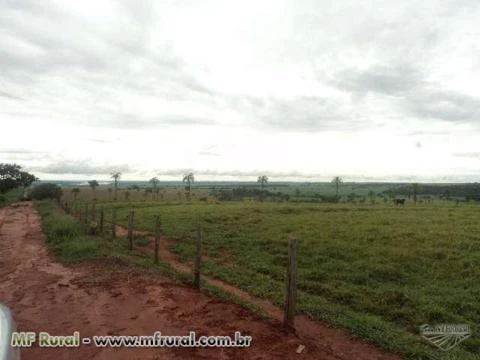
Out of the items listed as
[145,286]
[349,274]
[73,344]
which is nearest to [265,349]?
[73,344]

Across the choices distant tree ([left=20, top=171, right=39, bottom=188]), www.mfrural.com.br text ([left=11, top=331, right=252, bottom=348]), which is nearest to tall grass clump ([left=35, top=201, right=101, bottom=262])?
www.mfrural.com.br text ([left=11, top=331, right=252, bottom=348])

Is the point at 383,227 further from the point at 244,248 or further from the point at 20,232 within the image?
the point at 20,232

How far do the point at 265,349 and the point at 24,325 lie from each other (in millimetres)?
4761

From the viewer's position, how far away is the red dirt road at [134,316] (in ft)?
20.1

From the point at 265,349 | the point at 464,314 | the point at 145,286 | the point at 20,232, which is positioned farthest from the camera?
the point at 20,232

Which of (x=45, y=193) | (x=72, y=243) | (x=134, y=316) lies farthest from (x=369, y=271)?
(x=45, y=193)

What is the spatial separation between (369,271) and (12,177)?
81054 millimetres

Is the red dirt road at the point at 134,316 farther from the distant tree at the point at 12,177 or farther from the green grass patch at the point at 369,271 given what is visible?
the distant tree at the point at 12,177

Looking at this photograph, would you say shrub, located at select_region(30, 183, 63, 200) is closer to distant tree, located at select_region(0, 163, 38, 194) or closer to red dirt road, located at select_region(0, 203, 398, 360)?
distant tree, located at select_region(0, 163, 38, 194)

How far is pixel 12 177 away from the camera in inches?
2990

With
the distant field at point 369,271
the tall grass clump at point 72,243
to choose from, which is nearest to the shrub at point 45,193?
the tall grass clump at point 72,243

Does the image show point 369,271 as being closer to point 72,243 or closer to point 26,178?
point 72,243

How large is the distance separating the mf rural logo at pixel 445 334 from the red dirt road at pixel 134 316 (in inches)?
65.8

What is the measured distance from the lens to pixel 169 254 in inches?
612
